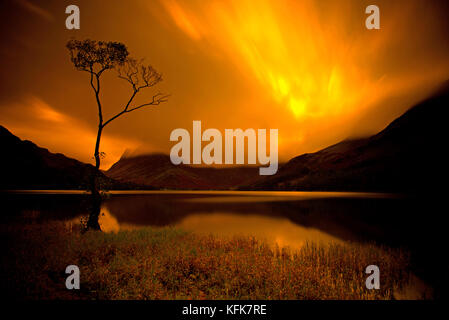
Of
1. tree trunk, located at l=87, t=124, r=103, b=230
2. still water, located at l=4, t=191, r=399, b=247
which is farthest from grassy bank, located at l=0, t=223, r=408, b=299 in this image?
still water, located at l=4, t=191, r=399, b=247

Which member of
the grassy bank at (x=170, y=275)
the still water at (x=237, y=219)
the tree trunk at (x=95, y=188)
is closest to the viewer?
the grassy bank at (x=170, y=275)

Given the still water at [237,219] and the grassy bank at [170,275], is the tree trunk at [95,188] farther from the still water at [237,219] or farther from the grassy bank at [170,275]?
the grassy bank at [170,275]

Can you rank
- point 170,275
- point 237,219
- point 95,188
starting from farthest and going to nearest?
point 237,219 < point 95,188 < point 170,275

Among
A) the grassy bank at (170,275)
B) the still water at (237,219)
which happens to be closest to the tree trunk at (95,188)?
the still water at (237,219)

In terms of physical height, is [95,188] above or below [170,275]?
above

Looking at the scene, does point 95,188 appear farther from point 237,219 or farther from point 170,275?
point 237,219

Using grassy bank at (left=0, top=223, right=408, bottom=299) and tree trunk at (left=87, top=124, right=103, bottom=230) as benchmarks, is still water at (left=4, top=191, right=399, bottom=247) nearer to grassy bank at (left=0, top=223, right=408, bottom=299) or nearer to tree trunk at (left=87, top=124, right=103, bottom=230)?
tree trunk at (left=87, top=124, right=103, bottom=230)

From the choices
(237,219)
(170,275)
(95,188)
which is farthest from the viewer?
(237,219)

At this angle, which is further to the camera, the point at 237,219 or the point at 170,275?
the point at 237,219

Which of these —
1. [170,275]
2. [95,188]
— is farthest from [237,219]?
[170,275]
